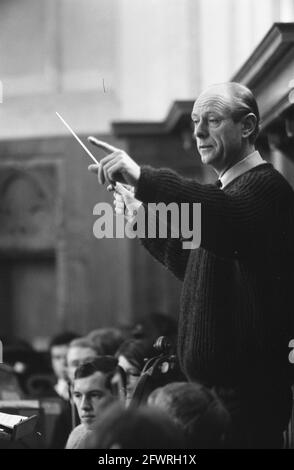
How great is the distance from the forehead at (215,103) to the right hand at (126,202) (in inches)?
11.0

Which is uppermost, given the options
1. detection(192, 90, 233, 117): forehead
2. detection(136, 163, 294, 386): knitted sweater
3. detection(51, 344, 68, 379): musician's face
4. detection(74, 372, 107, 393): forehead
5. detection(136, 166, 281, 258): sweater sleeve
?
detection(192, 90, 233, 117): forehead

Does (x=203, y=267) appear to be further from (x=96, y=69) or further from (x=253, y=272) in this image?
(x=96, y=69)

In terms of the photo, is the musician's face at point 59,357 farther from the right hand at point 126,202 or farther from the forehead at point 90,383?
the right hand at point 126,202

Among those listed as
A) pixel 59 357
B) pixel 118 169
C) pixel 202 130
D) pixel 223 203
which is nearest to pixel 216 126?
pixel 202 130

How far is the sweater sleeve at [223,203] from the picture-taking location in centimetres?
210

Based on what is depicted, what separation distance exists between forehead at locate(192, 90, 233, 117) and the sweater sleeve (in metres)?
0.20

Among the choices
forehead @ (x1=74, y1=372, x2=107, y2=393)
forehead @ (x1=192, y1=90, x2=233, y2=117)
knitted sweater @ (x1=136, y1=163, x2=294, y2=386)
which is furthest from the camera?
forehead @ (x1=74, y1=372, x2=107, y2=393)

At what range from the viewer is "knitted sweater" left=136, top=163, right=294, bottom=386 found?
2203mm

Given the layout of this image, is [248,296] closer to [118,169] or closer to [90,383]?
[118,169]

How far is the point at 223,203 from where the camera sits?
7.02 ft

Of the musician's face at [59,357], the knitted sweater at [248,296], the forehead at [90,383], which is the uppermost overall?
the knitted sweater at [248,296]

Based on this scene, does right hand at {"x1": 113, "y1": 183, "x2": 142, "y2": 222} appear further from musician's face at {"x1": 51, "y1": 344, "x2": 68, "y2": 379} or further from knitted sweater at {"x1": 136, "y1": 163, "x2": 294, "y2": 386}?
musician's face at {"x1": 51, "y1": 344, "x2": 68, "y2": 379}

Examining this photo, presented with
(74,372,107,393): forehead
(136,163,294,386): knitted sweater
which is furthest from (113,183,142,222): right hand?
(74,372,107,393): forehead

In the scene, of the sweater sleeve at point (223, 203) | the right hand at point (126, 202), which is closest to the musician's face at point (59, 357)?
the right hand at point (126, 202)
